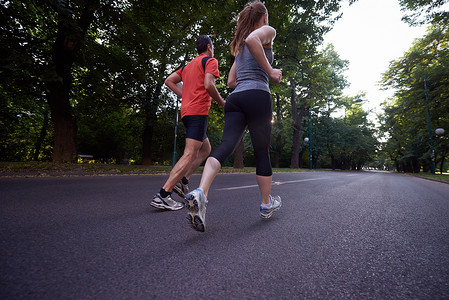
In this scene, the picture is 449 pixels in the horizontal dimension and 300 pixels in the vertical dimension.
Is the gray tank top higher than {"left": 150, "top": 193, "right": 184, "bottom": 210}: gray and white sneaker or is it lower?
higher

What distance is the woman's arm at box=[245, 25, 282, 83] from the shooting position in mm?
2088

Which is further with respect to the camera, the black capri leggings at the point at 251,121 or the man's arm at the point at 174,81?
the man's arm at the point at 174,81

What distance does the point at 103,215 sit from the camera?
2.31 metres

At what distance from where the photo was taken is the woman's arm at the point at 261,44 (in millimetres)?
A: 2088

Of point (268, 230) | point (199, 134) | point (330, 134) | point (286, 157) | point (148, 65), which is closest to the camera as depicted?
point (268, 230)

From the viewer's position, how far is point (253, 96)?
2.18 m

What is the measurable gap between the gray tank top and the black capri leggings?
0.06 meters

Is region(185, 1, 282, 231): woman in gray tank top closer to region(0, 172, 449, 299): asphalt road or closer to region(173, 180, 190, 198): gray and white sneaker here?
region(0, 172, 449, 299): asphalt road

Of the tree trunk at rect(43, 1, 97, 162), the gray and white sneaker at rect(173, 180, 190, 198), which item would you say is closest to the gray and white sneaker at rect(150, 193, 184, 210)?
the gray and white sneaker at rect(173, 180, 190, 198)

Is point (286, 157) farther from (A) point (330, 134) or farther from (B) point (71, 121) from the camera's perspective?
(B) point (71, 121)

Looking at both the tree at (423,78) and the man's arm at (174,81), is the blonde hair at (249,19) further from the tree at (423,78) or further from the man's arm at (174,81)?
the tree at (423,78)

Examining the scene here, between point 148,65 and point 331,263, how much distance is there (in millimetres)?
11681

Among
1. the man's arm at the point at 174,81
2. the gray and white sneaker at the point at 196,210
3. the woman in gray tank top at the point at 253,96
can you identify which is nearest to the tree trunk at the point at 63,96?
the man's arm at the point at 174,81

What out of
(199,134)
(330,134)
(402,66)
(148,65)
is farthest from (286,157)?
(199,134)
